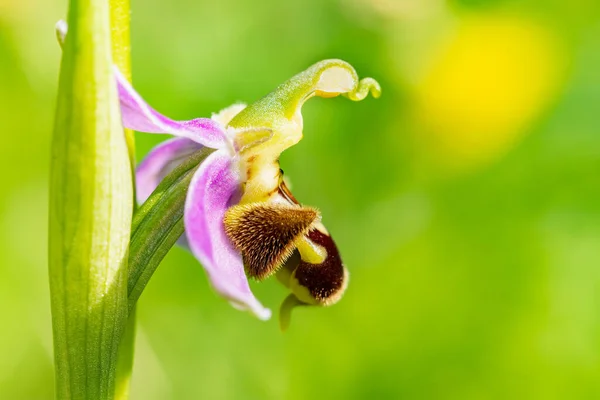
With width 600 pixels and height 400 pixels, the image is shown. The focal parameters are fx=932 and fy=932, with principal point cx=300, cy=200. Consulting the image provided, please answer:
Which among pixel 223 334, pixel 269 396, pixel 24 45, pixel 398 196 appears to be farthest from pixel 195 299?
pixel 24 45

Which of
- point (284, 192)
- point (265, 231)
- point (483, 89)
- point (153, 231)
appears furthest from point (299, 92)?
point (483, 89)

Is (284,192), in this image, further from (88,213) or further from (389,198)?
(389,198)

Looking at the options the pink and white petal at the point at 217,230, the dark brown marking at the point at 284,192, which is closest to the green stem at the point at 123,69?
the pink and white petal at the point at 217,230

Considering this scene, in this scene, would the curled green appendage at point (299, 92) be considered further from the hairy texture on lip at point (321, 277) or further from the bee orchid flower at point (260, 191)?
the hairy texture on lip at point (321, 277)

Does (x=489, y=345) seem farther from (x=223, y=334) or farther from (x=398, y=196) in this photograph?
(x=223, y=334)

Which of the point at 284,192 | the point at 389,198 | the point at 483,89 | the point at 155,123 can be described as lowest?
the point at 389,198

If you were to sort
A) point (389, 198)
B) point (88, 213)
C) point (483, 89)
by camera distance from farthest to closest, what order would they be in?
point (483, 89)
point (389, 198)
point (88, 213)
